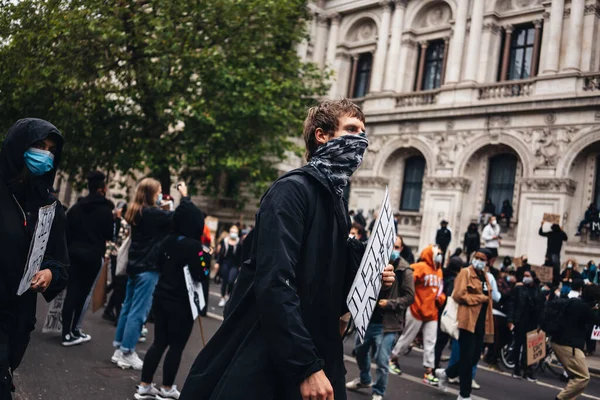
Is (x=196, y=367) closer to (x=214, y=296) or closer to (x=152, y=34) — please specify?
(x=214, y=296)

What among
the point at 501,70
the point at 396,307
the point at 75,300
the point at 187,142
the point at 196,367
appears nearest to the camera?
Answer: the point at 196,367

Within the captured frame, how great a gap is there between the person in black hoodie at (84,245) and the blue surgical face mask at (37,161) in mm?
4304

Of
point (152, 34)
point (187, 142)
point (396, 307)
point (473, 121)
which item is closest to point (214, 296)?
point (187, 142)

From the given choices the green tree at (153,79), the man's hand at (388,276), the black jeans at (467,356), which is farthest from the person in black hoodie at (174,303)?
the green tree at (153,79)

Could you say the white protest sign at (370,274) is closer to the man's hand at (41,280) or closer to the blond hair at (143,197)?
the man's hand at (41,280)

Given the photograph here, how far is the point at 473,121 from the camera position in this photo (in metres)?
22.3

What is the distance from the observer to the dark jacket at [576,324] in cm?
785

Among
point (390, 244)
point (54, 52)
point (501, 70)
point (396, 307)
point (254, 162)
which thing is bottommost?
point (396, 307)

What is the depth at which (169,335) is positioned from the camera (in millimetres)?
5500

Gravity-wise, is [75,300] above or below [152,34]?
below

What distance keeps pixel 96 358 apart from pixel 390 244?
17.7 feet

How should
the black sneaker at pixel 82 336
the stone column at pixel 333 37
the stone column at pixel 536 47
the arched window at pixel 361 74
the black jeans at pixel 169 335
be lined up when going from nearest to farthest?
the black jeans at pixel 169 335, the black sneaker at pixel 82 336, the stone column at pixel 536 47, the arched window at pixel 361 74, the stone column at pixel 333 37

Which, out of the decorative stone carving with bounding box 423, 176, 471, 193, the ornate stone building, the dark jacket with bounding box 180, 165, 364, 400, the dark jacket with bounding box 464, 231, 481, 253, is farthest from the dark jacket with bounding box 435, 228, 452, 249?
the dark jacket with bounding box 180, 165, 364, 400

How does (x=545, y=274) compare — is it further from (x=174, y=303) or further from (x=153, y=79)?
(x=153, y=79)
